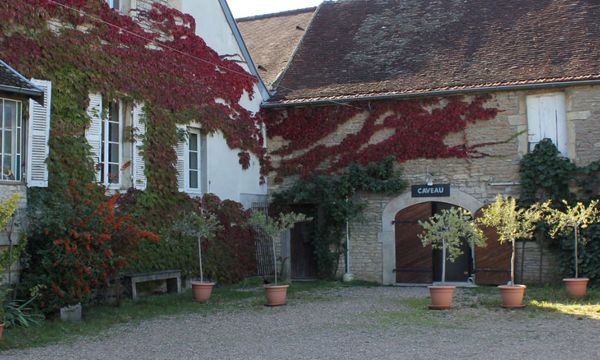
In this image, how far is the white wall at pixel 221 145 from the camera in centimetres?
1530

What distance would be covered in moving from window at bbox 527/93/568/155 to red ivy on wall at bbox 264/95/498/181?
31.1 inches

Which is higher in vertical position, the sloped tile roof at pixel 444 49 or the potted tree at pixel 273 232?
the sloped tile roof at pixel 444 49

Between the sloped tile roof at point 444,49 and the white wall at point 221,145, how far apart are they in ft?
5.84

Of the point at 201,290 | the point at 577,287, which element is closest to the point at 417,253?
the point at 577,287

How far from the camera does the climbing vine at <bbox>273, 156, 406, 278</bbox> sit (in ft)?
52.5

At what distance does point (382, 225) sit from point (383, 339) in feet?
24.0

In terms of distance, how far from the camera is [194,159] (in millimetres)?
15195

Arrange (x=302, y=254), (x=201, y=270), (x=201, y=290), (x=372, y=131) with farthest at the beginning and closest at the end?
1. (x=302, y=254)
2. (x=372, y=131)
3. (x=201, y=270)
4. (x=201, y=290)

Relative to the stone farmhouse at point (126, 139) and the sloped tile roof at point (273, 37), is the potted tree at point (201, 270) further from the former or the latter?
A: the sloped tile roof at point (273, 37)

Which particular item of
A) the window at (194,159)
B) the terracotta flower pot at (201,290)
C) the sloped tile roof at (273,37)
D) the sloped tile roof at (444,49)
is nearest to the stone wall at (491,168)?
the sloped tile roof at (444,49)

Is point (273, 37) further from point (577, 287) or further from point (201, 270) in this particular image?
point (577, 287)

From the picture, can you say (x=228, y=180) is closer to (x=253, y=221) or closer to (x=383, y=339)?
(x=253, y=221)

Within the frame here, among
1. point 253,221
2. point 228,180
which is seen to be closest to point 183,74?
point 228,180

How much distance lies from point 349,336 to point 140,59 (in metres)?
6.99
